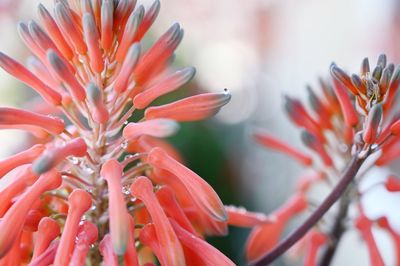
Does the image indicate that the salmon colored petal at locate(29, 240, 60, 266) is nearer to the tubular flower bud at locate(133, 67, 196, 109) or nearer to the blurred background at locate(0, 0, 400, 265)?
the tubular flower bud at locate(133, 67, 196, 109)

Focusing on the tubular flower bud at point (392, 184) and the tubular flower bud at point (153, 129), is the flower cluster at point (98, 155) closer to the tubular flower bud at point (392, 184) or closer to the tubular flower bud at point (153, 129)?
the tubular flower bud at point (153, 129)

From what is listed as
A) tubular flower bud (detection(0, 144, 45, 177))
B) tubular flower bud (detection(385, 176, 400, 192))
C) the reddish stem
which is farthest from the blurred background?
tubular flower bud (detection(0, 144, 45, 177))

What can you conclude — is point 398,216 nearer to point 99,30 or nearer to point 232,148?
point 232,148

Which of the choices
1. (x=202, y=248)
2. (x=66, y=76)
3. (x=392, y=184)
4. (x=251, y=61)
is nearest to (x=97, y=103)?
(x=66, y=76)

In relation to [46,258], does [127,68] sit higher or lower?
higher

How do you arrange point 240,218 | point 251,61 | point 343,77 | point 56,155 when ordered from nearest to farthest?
point 56,155, point 343,77, point 240,218, point 251,61

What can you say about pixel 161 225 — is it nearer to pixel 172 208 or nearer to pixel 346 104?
pixel 172 208

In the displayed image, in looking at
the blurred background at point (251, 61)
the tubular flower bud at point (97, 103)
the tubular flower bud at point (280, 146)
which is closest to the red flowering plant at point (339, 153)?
Result: the tubular flower bud at point (280, 146)
